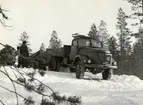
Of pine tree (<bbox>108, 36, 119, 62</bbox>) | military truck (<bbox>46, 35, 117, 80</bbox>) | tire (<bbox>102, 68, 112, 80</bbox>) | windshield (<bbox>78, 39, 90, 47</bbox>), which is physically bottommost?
tire (<bbox>102, 68, 112, 80</bbox>)

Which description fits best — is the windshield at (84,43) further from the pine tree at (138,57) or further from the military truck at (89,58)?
the pine tree at (138,57)

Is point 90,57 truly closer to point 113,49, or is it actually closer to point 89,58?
point 89,58

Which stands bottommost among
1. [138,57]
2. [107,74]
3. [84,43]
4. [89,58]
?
[107,74]

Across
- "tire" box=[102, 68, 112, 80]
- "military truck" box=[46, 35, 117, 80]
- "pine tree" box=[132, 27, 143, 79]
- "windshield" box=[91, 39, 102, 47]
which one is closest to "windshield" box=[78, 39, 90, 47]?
"military truck" box=[46, 35, 117, 80]

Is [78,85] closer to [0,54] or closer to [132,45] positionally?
[0,54]

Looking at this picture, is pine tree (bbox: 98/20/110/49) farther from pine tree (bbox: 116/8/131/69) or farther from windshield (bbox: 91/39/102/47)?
windshield (bbox: 91/39/102/47)

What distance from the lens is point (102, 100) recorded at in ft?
34.9

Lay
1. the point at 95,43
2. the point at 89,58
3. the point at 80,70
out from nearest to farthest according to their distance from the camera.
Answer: the point at 80,70 → the point at 89,58 → the point at 95,43

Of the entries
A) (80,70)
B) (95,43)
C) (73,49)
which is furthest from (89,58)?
(73,49)

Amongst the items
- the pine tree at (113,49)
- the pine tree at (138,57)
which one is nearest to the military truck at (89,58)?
the pine tree at (113,49)

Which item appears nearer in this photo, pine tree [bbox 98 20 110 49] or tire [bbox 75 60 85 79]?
tire [bbox 75 60 85 79]

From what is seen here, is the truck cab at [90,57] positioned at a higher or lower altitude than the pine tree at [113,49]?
lower

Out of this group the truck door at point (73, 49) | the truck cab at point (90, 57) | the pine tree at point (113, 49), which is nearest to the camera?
the truck cab at point (90, 57)

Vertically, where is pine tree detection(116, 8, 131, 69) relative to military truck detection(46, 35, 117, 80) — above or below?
above
